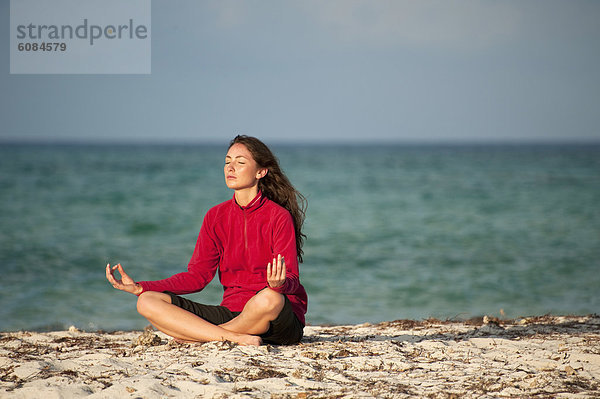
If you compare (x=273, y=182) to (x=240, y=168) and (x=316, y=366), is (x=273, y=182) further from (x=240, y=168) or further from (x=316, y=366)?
(x=316, y=366)

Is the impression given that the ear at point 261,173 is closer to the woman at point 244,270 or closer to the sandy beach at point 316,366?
the woman at point 244,270

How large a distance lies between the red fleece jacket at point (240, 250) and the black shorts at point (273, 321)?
0.08 metres

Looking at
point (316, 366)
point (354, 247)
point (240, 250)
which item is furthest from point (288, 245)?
point (354, 247)

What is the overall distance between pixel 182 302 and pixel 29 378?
1.20 meters

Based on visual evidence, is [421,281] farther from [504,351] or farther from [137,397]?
[137,397]

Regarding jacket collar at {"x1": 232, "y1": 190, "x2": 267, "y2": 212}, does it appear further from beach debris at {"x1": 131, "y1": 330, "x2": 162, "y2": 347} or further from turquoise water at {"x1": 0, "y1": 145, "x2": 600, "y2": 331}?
turquoise water at {"x1": 0, "y1": 145, "x2": 600, "y2": 331}

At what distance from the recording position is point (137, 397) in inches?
128

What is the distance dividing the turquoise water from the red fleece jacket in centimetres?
320

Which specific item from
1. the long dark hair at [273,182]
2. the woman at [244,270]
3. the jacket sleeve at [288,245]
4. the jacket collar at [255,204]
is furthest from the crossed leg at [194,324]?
the jacket collar at [255,204]

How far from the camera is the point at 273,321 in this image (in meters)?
4.20

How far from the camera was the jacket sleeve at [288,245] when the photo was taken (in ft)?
13.8

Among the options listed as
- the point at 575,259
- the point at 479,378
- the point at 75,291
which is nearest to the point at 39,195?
the point at 75,291

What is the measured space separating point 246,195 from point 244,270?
0.58m

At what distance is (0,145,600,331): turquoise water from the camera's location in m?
9.05
